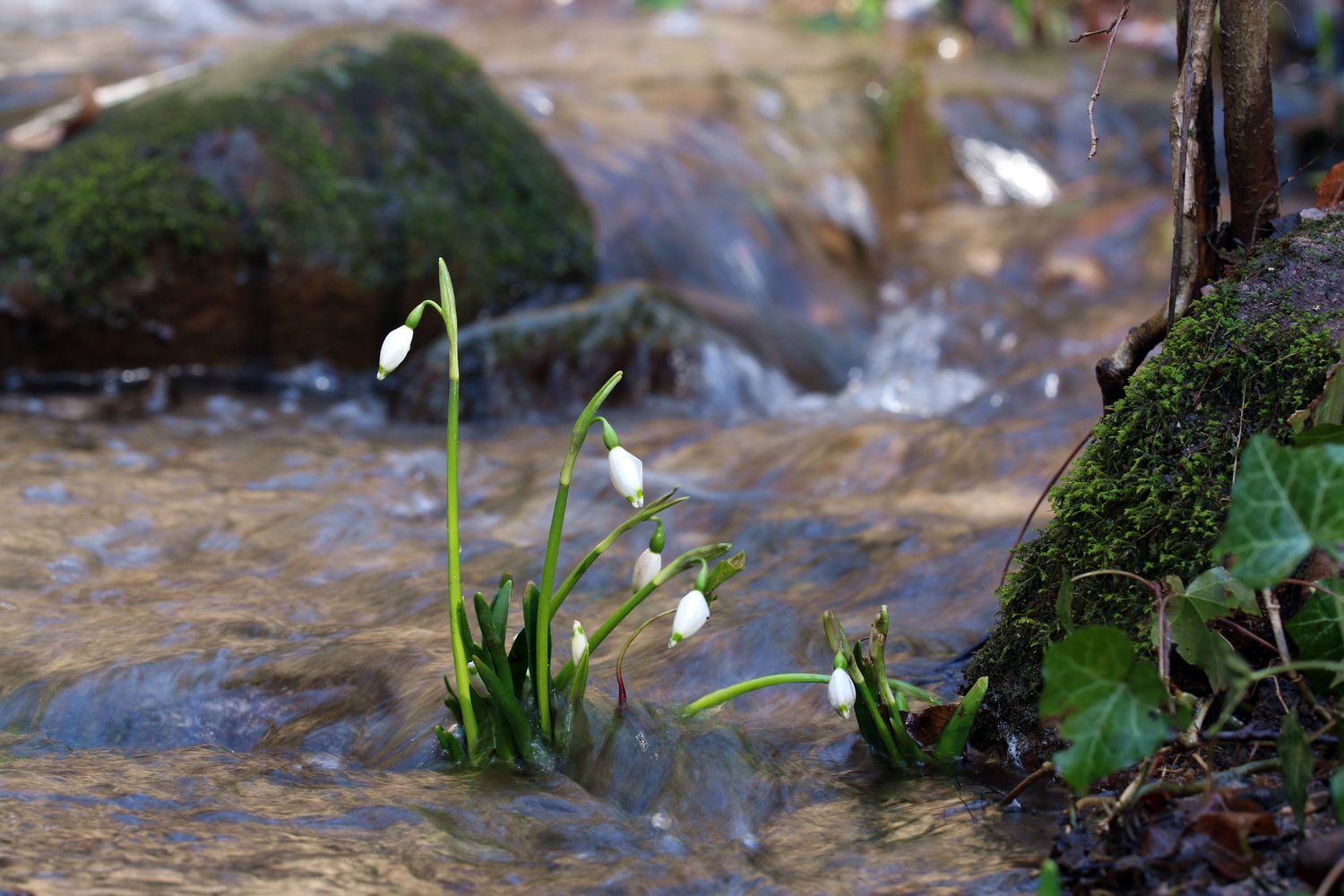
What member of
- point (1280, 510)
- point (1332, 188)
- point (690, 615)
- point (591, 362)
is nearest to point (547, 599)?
point (690, 615)

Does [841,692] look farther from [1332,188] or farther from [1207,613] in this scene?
[1332,188]

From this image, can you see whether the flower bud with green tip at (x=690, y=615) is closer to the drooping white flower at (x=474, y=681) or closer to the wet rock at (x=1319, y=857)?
the drooping white flower at (x=474, y=681)

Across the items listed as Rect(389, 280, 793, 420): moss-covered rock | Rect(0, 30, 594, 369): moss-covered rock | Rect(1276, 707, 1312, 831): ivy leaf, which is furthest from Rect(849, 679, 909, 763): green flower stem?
Rect(0, 30, 594, 369): moss-covered rock

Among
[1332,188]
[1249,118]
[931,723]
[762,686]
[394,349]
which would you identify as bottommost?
[931,723]

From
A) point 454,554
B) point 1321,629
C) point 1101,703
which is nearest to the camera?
point 1101,703

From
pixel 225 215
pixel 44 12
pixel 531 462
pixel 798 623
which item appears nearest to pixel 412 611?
pixel 798 623

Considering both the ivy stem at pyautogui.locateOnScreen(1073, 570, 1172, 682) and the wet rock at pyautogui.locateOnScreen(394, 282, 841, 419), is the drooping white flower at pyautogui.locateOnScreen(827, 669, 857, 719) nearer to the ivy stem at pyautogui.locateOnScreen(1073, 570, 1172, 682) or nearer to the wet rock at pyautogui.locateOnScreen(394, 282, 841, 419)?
the ivy stem at pyautogui.locateOnScreen(1073, 570, 1172, 682)

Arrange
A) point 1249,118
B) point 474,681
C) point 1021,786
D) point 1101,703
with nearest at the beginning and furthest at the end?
point 1101,703 → point 1021,786 → point 474,681 → point 1249,118
